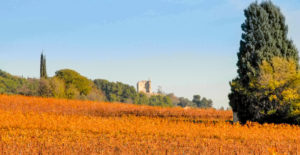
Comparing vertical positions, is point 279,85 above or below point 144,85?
below

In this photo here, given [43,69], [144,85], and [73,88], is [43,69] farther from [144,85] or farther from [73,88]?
[144,85]

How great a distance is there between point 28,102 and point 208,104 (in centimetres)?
7045

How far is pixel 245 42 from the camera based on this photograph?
74.5 feet

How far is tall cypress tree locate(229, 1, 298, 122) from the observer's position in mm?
21906

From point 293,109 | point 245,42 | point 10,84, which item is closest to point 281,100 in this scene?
point 293,109

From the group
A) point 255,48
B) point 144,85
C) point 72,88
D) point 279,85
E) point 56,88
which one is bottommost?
point 279,85

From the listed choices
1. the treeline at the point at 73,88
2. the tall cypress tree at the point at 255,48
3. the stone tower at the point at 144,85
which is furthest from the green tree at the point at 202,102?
the tall cypress tree at the point at 255,48

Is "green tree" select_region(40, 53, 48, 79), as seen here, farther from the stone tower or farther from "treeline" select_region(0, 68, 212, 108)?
the stone tower

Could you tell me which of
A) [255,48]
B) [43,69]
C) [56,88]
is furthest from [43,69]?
[255,48]

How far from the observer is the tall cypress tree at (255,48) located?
71.9 ft

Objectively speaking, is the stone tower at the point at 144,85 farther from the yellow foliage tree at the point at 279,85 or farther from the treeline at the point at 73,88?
the yellow foliage tree at the point at 279,85

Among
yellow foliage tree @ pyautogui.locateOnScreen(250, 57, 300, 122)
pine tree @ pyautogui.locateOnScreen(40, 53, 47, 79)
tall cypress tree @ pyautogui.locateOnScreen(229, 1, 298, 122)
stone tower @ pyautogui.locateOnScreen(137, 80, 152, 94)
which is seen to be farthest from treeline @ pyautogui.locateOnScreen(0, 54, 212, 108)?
yellow foliage tree @ pyautogui.locateOnScreen(250, 57, 300, 122)

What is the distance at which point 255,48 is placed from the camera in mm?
22438

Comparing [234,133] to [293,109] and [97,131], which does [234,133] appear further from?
[293,109]
